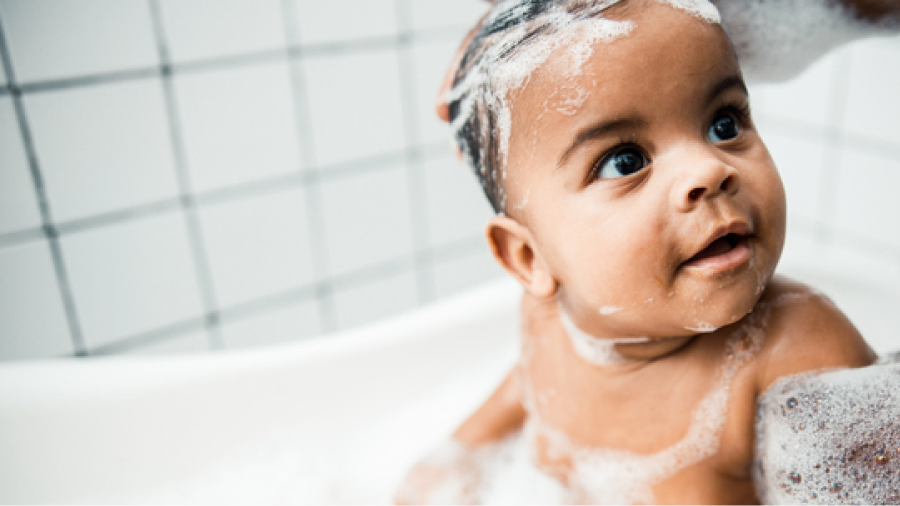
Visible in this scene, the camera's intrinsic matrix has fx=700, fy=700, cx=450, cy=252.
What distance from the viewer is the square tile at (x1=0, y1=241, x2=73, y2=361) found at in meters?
1.19

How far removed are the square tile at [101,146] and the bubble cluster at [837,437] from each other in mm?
1082

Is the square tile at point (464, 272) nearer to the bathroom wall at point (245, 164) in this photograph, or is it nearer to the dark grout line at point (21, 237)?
the bathroom wall at point (245, 164)

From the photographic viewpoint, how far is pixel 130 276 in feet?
4.26

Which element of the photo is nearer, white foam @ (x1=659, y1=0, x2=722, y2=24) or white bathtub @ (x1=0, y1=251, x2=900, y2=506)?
white foam @ (x1=659, y1=0, x2=722, y2=24)

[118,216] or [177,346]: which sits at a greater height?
[118,216]

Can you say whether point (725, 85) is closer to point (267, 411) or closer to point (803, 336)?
point (803, 336)

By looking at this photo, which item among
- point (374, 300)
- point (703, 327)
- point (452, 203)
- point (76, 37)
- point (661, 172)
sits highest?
point (76, 37)

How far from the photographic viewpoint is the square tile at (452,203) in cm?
158

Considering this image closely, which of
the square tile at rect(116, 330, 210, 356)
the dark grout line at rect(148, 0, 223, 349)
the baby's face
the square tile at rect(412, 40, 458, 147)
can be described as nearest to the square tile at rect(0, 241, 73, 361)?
the square tile at rect(116, 330, 210, 356)

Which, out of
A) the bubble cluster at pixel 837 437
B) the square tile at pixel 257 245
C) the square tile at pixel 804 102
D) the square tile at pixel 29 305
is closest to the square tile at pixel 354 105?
the square tile at pixel 257 245

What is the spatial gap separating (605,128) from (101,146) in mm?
981

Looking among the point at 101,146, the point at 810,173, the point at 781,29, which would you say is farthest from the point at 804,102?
the point at 101,146

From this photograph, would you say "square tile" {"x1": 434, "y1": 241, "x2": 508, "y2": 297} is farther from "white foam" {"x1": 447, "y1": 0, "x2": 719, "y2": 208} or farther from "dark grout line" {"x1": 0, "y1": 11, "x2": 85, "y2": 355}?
"white foam" {"x1": 447, "y1": 0, "x2": 719, "y2": 208}

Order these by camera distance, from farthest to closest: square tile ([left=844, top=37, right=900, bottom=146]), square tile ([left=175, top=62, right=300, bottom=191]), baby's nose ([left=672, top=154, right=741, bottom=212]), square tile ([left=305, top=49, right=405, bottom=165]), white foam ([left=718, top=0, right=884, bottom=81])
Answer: square tile ([left=305, top=49, right=405, bottom=165])
square tile ([left=175, top=62, right=300, bottom=191])
square tile ([left=844, top=37, right=900, bottom=146])
white foam ([left=718, top=0, right=884, bottom=81])
baby's nose ([left=672, top=154, right=741, bottom=212])
